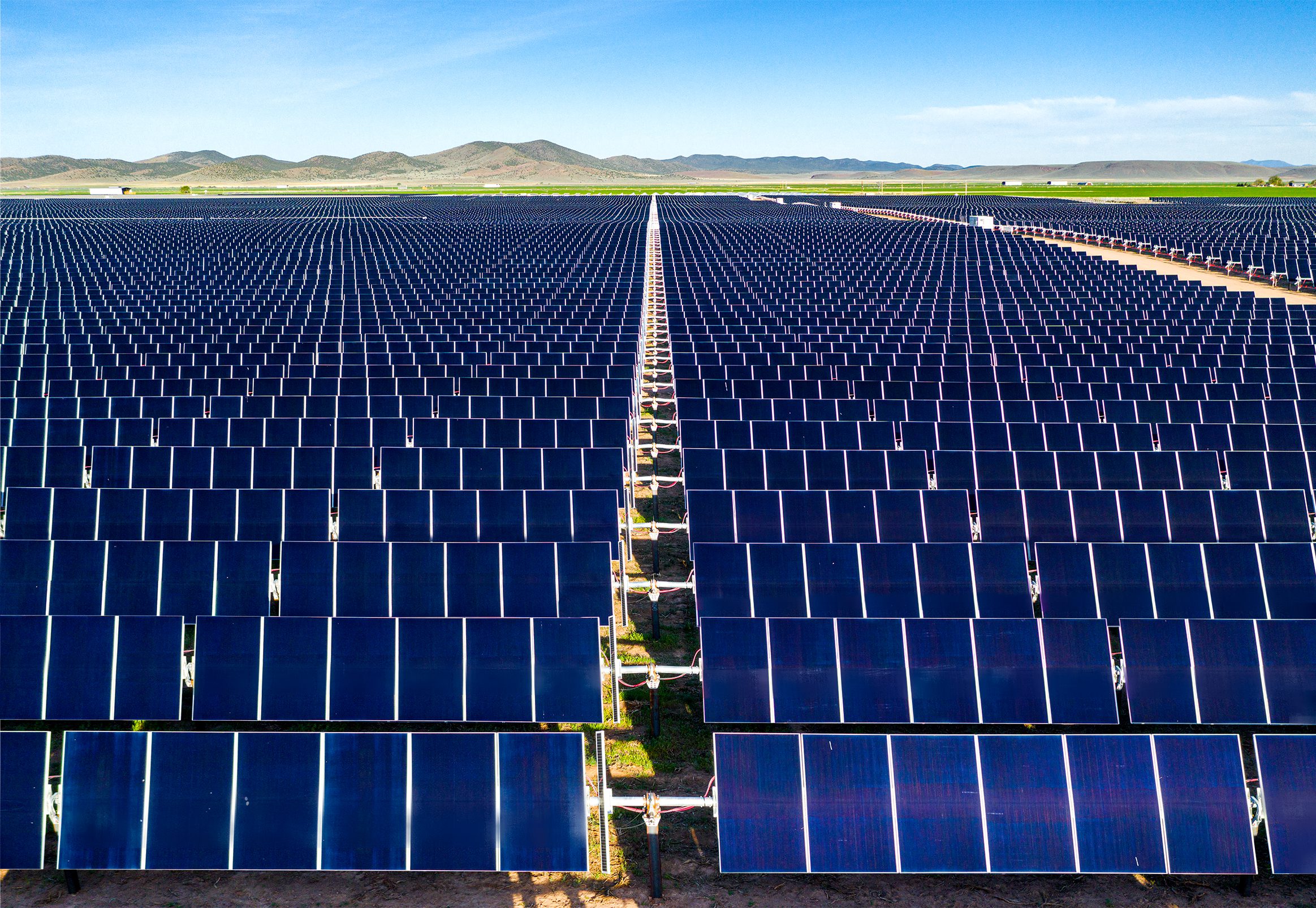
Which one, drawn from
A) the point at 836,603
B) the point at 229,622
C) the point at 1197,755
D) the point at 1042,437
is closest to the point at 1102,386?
the point at 1042,437

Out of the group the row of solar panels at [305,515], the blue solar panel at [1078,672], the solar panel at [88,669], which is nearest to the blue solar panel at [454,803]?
the solar panel at [88,669]

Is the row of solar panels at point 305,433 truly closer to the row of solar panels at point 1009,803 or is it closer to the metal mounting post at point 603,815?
the metal mounting post at point 603,815

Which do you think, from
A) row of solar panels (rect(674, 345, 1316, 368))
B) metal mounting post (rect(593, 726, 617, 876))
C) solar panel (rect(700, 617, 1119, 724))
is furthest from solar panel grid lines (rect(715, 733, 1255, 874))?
row of solar panels (rect(674, 345, 1316, 368))

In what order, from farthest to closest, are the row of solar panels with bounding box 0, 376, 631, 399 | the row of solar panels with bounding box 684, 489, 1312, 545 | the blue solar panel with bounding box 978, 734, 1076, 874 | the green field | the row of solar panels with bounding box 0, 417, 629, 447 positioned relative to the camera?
the green field < the row of solar panels with bounding box 0, 376, 631, 399 < the row of solar panels with bounding box 0, 417, 629, 447 < the row of solar panels with bounding box 684, 489, 1312, 545 < the blue solar panel with bounding box 978, 734, 1076, 874

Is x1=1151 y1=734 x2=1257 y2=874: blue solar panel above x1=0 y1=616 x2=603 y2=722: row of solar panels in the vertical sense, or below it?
below

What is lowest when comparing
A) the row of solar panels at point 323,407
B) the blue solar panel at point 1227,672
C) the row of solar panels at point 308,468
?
the blue solar panel at point 1227,672

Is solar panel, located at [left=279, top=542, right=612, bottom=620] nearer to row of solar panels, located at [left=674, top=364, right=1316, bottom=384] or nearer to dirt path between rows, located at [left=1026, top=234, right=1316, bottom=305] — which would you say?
row of solar panels, located at [left=674, top=364, right=1316, bottom=384]
